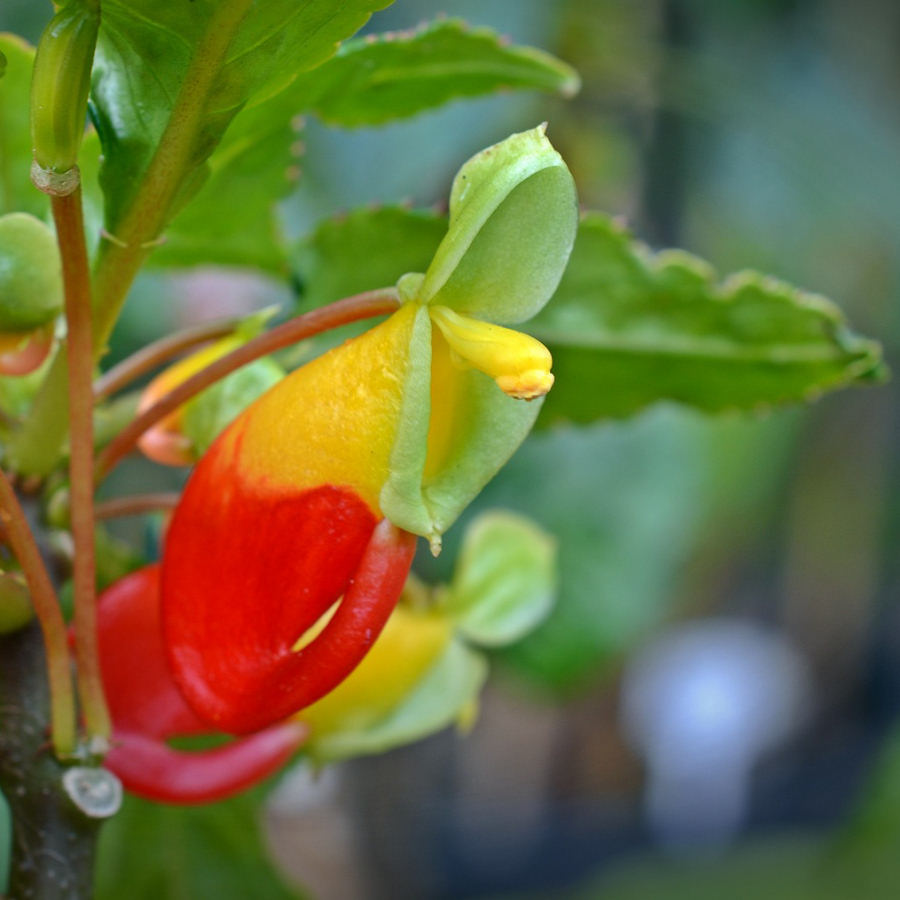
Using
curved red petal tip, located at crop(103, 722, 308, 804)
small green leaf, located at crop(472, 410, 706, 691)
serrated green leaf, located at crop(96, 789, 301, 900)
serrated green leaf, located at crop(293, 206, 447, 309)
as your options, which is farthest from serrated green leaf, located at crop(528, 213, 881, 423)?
small green leaf, located at crop(472, 410, 706, 691)

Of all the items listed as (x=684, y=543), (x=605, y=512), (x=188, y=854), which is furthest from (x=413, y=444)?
(x=684, y=543)

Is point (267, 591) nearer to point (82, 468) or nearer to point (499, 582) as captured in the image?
point (82, 468)

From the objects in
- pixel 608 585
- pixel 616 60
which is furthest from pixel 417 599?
pixel 616 60

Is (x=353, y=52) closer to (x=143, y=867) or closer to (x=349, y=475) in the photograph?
(x=349, y=475)

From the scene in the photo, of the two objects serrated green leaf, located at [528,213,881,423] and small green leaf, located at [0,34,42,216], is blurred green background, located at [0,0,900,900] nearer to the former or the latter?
serrated green leaf, located at [528,213,881,423]

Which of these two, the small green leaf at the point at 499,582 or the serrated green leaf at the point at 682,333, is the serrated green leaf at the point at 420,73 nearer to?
the serrated green leaf at the point at 682,333

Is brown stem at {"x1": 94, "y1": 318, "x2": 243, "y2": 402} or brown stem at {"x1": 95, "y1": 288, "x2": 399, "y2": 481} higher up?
brown stem at {"x1": 95, "y1": 288, "x2": 399, "y2": 481}
